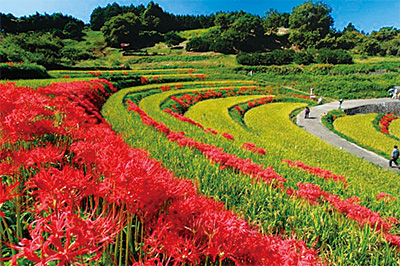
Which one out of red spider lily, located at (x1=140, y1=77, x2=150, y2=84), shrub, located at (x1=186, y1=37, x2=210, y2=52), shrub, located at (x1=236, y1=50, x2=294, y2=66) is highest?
shrub, located at (x1=186, y1=37, x2=210, y2=52)

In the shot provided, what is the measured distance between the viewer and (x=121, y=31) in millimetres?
58469

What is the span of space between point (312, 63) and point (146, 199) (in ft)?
179

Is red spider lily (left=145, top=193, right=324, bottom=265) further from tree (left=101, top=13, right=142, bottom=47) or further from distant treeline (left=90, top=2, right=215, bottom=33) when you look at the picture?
distant treeline (left=90, top=2, right=215, bottom=33)

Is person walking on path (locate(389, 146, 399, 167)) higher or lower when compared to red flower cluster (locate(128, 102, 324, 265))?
lower

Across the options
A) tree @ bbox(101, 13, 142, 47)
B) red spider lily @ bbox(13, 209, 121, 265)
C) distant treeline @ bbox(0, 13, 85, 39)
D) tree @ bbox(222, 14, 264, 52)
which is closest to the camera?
red spider lily @ bbox(13, 209, 121, 265)

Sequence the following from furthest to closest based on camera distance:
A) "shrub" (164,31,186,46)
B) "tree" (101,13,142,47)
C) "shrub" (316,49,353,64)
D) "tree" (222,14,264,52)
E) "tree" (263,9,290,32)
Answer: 1. "tree" (263,9,290,32)
2. "shrub" (164,31,186,46)
3. "tree" (101,13,142,47)
4. "tree" (222,14,264,52)
5. "shrub" (316,49,353,64)

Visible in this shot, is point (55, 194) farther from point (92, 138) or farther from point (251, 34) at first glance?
point (251, 34)

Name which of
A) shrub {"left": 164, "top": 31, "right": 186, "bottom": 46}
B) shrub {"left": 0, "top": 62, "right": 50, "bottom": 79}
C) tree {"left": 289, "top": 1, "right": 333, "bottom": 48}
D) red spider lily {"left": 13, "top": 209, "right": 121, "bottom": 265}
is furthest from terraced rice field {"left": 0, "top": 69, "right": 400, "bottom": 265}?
tree {"left": 289, "top": 1, "right": 333, "bottom": 48}

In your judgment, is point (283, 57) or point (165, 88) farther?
point (283, 57)

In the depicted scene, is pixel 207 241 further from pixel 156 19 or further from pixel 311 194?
pixel 156 19

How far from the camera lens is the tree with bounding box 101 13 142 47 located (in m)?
58.3

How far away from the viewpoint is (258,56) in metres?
47.4

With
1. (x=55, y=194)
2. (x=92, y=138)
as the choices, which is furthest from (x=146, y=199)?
(x=92, y=138)

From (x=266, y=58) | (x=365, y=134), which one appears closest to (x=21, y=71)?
(x=365, y=134)
